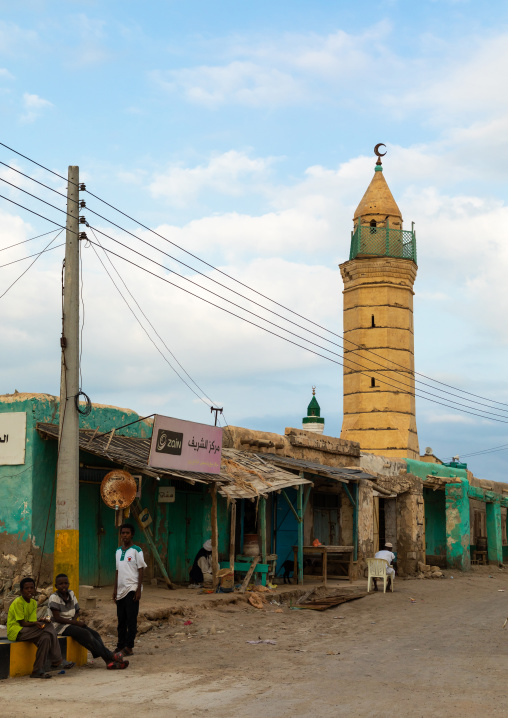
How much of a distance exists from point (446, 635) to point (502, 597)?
8.00 m

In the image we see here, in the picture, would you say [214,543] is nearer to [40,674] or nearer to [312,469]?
[312,469]

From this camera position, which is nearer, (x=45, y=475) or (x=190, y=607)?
(x=190, y=607)

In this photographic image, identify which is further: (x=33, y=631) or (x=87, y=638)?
(x=87, y=638)

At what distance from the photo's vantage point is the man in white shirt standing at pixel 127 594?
929 centimetres

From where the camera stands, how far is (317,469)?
18812 millimetres

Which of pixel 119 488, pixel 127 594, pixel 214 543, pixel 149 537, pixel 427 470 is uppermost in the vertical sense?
pixel 427 470

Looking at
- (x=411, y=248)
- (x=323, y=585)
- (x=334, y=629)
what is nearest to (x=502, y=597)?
(x=323, y=585)

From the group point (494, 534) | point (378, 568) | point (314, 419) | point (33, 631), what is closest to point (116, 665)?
point (33, 631)

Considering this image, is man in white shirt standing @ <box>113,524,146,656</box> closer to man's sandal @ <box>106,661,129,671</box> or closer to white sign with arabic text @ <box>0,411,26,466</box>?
man's sandal @ <box>106,661,129,671</box>

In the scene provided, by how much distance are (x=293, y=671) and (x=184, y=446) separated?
22.0 ft

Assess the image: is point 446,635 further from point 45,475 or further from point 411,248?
point 411,248

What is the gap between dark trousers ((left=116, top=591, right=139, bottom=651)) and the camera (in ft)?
30.5

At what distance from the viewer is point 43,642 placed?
27.5 feet

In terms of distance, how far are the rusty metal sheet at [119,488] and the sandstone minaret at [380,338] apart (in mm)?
25107
